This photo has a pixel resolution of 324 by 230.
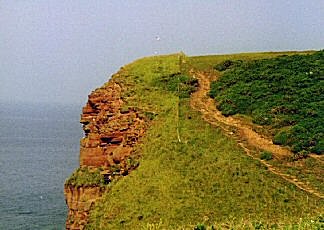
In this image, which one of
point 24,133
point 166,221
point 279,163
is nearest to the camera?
point 166,221

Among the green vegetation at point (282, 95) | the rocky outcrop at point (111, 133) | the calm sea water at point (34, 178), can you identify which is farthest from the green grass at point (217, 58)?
the calm sea water at point (34, 178)

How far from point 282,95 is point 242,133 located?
459 centimetres

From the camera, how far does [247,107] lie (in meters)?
29.9

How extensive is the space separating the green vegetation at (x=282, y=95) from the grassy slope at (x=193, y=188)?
2.64m

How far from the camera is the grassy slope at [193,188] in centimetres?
2027

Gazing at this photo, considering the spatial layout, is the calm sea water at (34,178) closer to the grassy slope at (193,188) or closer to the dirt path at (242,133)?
the dirt path at (242,133)

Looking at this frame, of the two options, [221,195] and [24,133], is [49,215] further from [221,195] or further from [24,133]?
[24,133]

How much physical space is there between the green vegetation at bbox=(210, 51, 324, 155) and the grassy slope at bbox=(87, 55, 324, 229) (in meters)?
2.64

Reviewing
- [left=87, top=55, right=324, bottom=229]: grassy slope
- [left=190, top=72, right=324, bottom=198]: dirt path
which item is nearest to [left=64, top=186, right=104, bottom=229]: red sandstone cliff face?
[left=87, top=55, right=324, bottom=229]: grassy slope

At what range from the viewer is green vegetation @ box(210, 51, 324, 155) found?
1032 inches

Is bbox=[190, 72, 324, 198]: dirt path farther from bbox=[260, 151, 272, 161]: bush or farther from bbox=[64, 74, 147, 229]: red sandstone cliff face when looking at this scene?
bbox=[64, 74, 147, 229]: red sandstone cliff face

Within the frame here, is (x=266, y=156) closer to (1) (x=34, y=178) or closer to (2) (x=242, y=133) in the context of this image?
(2) (x=242, y=133)

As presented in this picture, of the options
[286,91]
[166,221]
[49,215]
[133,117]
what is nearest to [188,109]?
[133,117]

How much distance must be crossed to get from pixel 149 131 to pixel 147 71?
25.0ft
